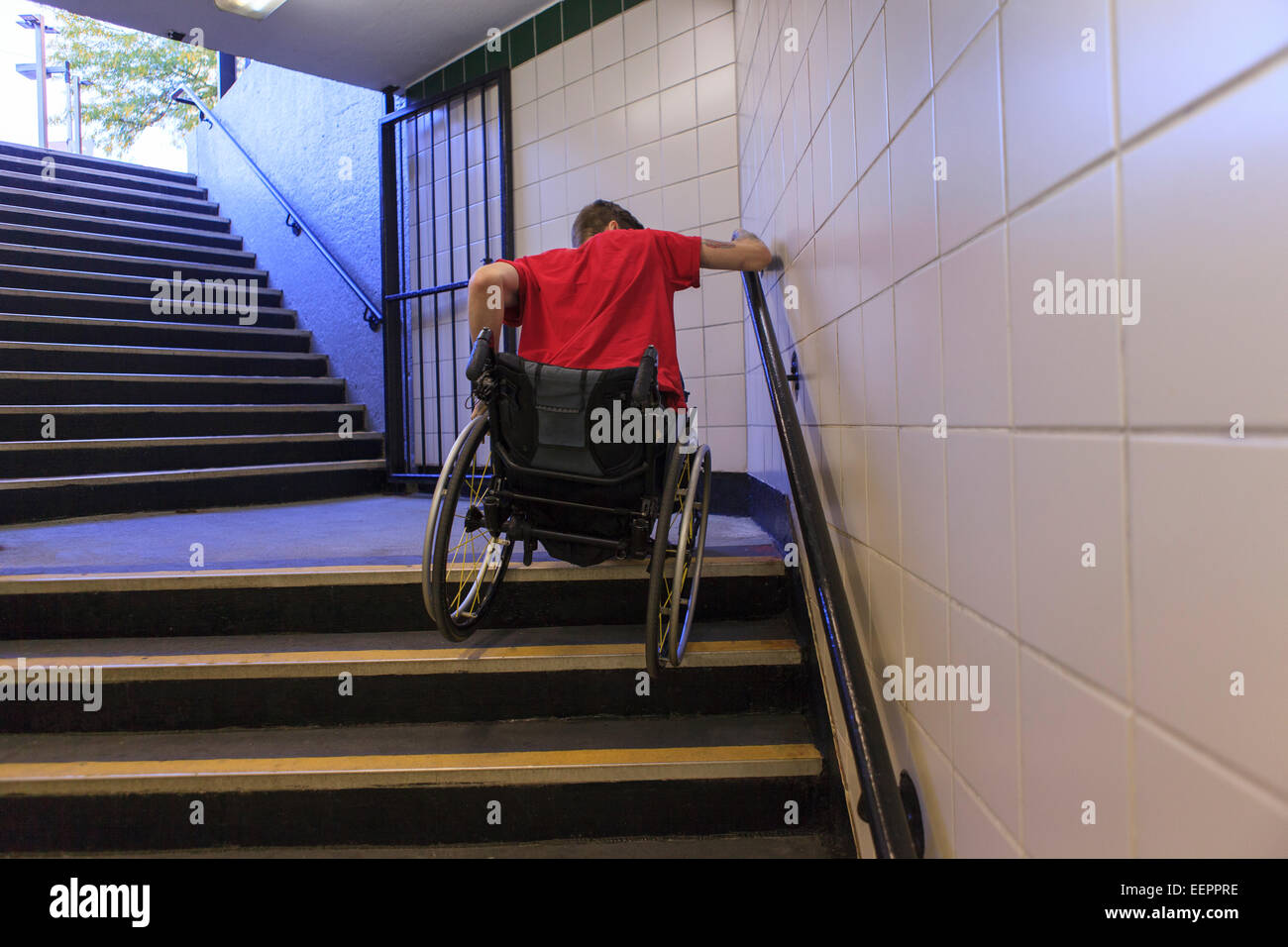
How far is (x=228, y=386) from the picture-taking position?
13.6ft

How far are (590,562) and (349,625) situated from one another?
72cm

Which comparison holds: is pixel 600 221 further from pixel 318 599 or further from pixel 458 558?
pixel 318 599

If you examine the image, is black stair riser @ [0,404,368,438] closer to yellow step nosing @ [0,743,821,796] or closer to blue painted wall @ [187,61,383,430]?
blue painted wall @ [187,61,383,430]

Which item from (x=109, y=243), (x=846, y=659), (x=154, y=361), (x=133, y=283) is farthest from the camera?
(x=109, y=243)

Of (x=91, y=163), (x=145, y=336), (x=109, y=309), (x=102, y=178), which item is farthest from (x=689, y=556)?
(x=91, y=163)

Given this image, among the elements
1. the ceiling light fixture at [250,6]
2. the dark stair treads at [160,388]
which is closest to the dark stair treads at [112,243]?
the dark stair treads at [160,388]

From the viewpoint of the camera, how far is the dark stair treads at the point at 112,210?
15.9ft

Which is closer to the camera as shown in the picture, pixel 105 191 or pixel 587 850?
pixel 587 850

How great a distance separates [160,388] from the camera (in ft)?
12.6

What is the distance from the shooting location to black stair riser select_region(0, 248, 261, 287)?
4.18m

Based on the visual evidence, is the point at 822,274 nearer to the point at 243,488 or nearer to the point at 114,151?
the point at 243,488

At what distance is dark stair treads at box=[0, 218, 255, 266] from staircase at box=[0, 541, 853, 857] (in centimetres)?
344

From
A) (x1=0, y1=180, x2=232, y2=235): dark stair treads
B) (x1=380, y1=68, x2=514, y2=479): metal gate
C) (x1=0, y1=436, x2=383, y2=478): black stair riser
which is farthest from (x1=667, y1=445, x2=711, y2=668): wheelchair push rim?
(x1=0, y1=180, x2=232, y2=235): dark stair treads

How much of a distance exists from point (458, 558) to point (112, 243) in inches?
162
